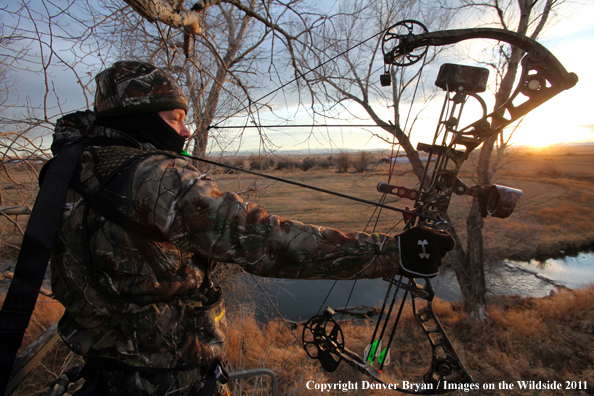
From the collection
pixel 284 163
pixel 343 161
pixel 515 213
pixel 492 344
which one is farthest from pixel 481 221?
pixel 343 161

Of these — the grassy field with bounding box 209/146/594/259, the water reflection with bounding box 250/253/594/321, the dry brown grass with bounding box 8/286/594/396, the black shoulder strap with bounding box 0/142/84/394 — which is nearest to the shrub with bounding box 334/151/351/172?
the grassy field with bounding box 209/146/594/259

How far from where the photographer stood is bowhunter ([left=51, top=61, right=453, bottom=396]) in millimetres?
1015

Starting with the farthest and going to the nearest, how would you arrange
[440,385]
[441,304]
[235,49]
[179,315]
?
[441,304], [235,49], [440,385], [179,315]

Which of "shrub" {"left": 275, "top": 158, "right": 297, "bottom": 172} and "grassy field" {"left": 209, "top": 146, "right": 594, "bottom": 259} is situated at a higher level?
"shrub" {"left": 275, "top": 158, "right": 297, "bottom": 172}

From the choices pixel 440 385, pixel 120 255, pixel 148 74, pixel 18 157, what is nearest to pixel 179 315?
pixel 120 255

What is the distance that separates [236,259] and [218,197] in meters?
0.24

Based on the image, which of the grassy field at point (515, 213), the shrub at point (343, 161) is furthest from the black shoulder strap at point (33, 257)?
the shrub at point (343, 161)

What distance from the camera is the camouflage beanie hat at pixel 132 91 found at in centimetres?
132

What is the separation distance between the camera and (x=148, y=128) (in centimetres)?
140

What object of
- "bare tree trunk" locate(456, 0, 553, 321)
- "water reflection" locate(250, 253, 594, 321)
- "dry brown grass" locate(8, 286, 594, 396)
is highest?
"bare tree trunk" locate(456, 0, 553, 321)

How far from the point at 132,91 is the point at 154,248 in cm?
75

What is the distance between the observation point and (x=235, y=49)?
553cm

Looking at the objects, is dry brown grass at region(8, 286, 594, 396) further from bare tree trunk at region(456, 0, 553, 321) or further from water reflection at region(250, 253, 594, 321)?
water reflection at region(250, 253, 594, 321)

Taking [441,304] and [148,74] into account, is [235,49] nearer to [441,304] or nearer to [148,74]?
[148,74]
